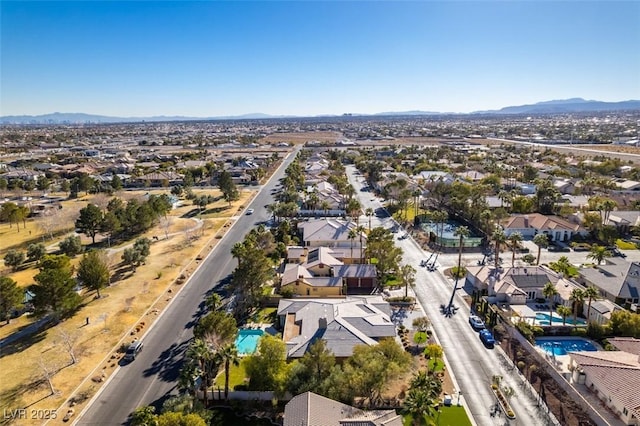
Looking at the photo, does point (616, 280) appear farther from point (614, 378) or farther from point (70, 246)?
point (70, 246)

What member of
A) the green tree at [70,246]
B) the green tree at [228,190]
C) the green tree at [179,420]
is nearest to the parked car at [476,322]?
the green tree at [179,420]

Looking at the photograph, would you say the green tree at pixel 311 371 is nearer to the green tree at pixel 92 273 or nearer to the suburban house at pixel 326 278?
the suburban house at pixel 326 278

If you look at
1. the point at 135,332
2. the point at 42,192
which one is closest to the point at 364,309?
the point at 135,332

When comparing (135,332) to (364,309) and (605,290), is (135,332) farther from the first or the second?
(605,290)

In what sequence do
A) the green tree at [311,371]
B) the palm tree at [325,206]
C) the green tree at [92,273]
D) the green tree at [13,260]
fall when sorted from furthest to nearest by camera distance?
the palm tree at [325,206], the green tree at [13,260], the green tree at [92,273], the green tree at [311,371]

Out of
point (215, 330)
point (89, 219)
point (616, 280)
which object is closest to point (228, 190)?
point (89, 219)

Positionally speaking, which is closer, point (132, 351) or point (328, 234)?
point (132, 351)
